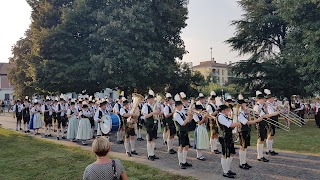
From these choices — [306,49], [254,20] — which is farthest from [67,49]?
[306,49]

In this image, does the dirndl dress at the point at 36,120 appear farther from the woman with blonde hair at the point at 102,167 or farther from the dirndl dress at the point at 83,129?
the woman with blonde hair at the point at 102,167

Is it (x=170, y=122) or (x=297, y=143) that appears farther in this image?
(x=297, y=143)

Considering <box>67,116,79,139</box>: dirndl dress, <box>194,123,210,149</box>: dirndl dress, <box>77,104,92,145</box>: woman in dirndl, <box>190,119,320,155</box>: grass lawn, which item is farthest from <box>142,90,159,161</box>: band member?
<box>67,116,79,139</box>: dirndl dress

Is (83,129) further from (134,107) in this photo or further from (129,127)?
(134,107)

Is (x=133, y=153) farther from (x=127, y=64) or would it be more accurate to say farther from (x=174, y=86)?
(x=174, y=86)

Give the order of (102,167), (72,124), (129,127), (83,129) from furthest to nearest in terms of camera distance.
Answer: (72,124) → (83,129) → (129,127) → (102,167)

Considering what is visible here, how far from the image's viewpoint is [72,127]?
16562 mm

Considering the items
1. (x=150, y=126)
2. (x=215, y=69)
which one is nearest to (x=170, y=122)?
(x=150, y=126)

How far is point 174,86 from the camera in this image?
3030cm

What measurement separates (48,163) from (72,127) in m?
5.34

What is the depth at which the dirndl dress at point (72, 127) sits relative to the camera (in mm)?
16516

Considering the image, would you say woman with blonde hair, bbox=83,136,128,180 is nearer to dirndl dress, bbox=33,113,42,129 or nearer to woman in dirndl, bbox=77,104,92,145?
woman in dirndl, bbox=77,104,92,145

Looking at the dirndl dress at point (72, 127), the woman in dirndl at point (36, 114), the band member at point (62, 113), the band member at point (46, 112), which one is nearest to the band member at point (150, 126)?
the dirndl dress at point (72, 127)

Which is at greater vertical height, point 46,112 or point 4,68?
point 4,68
